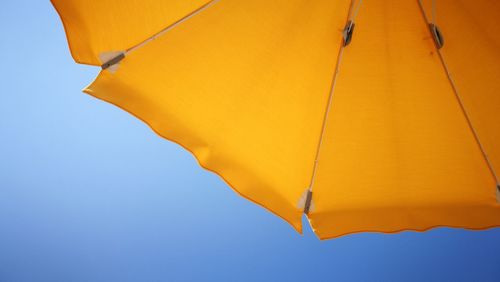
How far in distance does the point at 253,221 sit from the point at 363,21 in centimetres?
375

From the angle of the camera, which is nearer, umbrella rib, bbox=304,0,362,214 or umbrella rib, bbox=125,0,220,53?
umbrella rib, bbox=125,0,220,53

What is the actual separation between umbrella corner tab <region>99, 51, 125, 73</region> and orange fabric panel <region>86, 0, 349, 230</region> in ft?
0.09

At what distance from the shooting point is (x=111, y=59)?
5.63 feet

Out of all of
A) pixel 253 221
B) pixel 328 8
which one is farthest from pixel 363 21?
pixel 253 221

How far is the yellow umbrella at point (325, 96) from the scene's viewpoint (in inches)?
70.1

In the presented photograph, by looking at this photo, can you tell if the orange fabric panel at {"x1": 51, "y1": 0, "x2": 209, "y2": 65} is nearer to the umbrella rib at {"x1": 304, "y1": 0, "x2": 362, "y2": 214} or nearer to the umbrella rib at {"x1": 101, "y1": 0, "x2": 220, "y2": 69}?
the umbrella rib at {"x1": 101, "y1": 0, "x2": 220, "y2": 69}

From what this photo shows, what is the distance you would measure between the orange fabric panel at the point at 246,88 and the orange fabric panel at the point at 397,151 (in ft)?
0.49

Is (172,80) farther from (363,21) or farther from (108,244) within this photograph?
(108,244)

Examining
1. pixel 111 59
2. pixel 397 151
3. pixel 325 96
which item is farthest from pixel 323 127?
pixel 111 59

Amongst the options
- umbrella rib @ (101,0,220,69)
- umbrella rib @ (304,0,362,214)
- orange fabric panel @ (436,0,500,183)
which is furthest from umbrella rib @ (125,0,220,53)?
orange fabric panel @ (436,0,500,183)

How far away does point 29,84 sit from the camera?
4359 mm

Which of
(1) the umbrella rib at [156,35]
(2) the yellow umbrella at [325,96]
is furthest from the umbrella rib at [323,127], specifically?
(1) the umbrella rib at [156,35]

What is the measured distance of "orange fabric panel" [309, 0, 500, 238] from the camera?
6.72 feet

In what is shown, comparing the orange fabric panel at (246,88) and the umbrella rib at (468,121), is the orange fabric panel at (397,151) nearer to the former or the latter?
the umbrella rib at (468,121)
